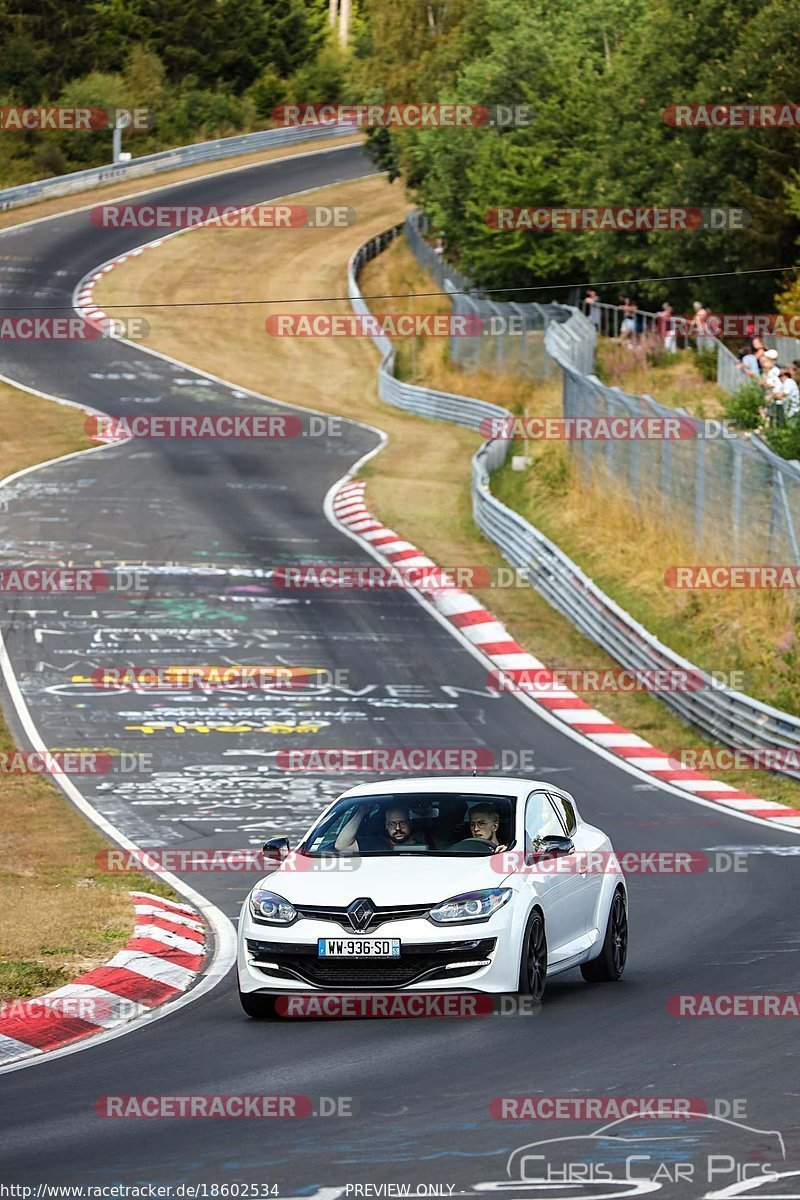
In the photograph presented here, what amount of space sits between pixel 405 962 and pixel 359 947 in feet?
0.90

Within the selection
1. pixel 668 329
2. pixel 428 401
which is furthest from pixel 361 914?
pixel 428 401

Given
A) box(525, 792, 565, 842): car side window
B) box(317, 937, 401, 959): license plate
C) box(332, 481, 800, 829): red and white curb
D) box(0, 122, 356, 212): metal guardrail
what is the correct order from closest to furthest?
box(317, 937, 401, 959): license plate < box(525, 792, 565, 842): car side window < box(332, 481, 800, 829): red and white curb < box(0, 122, 356, 212): metal guardrail

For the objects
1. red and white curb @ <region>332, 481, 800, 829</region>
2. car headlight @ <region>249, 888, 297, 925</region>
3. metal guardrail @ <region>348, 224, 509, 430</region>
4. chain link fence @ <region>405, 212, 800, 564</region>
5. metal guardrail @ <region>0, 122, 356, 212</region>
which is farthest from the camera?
metal guardrail @ <region>0, 122, 356, 212</region>

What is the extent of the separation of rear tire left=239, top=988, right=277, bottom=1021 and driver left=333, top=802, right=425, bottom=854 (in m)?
1.09

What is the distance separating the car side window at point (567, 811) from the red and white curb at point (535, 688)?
793 centimetres

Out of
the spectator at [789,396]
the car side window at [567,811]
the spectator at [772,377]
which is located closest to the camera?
the car side window at [567,811]

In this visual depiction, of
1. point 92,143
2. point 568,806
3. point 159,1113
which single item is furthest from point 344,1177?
point 92,143

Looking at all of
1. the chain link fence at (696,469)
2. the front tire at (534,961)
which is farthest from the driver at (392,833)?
the chain link fence at (696,469)

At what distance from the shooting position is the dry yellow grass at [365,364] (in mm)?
32031

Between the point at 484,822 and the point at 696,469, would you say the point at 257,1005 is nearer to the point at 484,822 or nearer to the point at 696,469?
the point at 484,822

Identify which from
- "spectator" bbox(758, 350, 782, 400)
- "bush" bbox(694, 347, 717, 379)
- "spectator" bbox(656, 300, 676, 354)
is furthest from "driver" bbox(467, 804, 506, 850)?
"spectator" bbox(656, 300, 676, 354)

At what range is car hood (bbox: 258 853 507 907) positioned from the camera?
11461 millimetres

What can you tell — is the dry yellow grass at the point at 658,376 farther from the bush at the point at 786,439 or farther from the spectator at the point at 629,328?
the bush at the point at 786,439

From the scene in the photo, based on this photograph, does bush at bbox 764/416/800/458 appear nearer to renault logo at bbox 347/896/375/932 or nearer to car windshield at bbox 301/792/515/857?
car windshield at bbox 301/792/515/857
